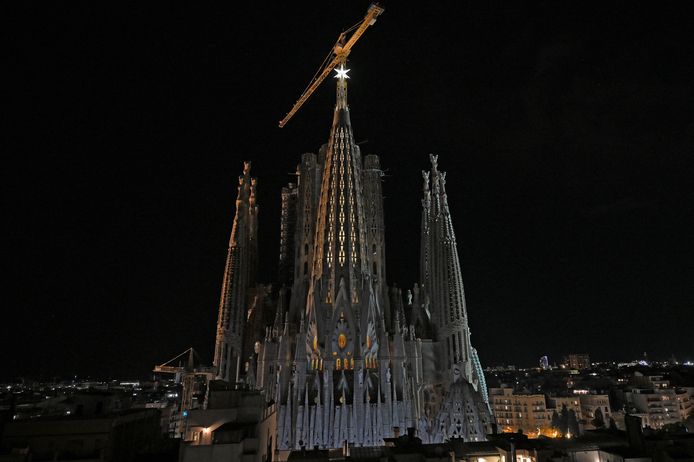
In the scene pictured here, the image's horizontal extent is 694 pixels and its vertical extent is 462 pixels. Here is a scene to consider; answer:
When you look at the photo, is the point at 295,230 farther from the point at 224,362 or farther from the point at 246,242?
the point at 224,362

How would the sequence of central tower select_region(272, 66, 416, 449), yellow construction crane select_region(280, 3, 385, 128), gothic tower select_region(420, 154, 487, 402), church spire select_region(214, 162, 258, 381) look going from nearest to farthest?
1. central tower select_region(272, 66, 416, 449)
2. gothic tower select_region(420, 154, 487, 402)
3. church spire select_region(214, 162, 258, 381)
4. yellow construction crane select_region(280, 3, 385, 128)

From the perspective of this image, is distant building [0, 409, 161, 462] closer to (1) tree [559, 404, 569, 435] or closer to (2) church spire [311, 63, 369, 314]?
(2) church spire [311, 63, 369, 314]

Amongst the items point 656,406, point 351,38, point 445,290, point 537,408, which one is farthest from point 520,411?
point 351,38

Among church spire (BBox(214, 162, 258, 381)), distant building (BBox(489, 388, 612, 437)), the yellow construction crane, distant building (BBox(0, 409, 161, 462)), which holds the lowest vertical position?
distant building (BBox(0, 409, 161, 462))

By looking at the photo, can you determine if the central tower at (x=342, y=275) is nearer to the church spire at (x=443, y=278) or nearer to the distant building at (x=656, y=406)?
the church spire at (x=443, y=278)

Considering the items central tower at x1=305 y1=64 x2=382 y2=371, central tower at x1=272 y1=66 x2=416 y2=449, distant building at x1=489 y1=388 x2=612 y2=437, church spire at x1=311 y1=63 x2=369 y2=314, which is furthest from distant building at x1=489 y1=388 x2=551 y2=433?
church spire at x1=311 y1=63 x2=369 y2=314

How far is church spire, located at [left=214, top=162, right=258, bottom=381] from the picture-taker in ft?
161

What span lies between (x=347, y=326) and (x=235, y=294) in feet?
44.9

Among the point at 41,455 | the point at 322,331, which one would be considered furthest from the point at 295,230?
the point at 41,455

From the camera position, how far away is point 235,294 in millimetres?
51094

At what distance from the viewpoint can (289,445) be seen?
39406 mm

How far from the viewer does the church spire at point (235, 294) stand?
49.1 m

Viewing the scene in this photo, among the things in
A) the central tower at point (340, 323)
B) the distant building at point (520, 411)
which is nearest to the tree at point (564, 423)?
the central tower at point (340, 323)

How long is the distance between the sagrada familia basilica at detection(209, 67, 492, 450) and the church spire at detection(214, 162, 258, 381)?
120 millimetres
